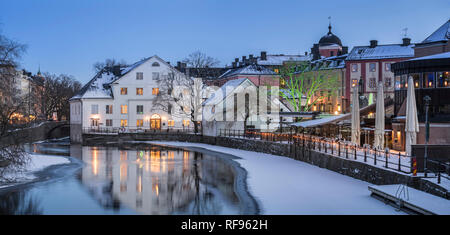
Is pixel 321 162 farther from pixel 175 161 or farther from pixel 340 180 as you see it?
pixel 175 161

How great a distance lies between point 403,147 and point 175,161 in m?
16.3

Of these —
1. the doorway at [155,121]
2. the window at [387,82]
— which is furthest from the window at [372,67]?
the doorway at [155,121]

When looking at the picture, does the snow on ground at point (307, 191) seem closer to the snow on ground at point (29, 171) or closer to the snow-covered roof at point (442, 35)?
the snow on ground at point (29, 171)

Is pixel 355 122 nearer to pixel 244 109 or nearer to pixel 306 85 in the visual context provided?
pixel 244 109

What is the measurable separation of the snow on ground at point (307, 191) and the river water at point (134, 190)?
850 millimetres

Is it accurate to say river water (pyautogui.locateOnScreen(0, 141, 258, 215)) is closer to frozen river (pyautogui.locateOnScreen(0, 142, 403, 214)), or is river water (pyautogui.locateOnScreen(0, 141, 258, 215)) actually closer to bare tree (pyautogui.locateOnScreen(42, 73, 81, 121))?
frozen river (pyautogui.locateOnScreen(0, 142, 403, 214))

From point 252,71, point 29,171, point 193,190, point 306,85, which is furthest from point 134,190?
point 252,71

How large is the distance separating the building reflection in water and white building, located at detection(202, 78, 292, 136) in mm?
13102

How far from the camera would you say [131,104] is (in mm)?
73500

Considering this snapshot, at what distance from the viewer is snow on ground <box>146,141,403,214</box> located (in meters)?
19.4

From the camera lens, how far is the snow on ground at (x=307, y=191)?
19.4m
